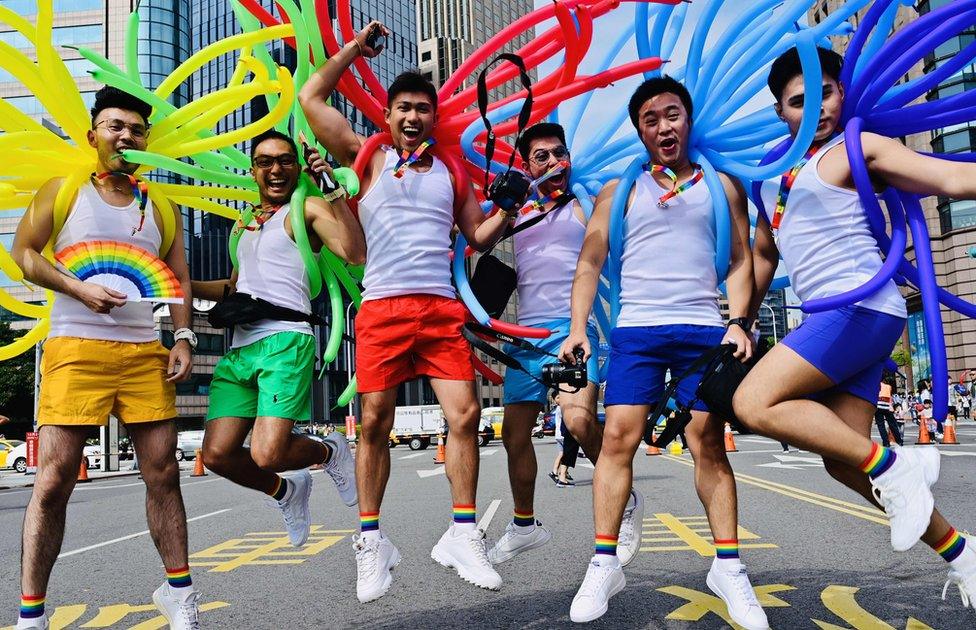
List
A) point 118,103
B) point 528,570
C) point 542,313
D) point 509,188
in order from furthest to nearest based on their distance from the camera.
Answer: point 528,570 → point 542,313 → point 118,103 → point 509,188

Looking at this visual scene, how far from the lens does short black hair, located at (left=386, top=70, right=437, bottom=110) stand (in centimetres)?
346

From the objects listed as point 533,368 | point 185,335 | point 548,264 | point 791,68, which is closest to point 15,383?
point 185,335

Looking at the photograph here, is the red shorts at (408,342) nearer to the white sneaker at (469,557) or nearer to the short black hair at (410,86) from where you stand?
the white sneaker at (469,557)

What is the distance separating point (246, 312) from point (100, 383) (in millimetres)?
709

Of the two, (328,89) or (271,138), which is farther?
(271,138)

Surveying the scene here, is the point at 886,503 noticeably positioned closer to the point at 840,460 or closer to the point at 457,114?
the point at 840,460

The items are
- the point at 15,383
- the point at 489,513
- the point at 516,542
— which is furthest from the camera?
the point at 15,383

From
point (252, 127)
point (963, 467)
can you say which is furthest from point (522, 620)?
point (963, 467)

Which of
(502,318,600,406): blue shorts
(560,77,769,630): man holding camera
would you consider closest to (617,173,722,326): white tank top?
(560,77,769,630): man holding camera

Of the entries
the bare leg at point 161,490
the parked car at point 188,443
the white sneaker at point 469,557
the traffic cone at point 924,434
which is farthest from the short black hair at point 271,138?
the parked car at point 188,443

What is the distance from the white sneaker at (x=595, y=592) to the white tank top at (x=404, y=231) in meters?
1.39

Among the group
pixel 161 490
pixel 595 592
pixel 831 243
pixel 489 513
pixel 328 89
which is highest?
pixel 328 89

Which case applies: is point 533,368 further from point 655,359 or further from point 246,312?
point 246,312

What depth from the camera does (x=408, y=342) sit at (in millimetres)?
3414
